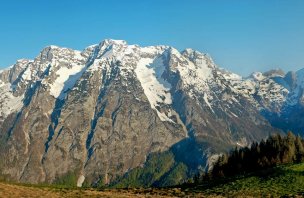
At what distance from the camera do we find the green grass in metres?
67.7

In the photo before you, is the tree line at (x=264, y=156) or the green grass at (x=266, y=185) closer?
the green grass at (x=266, y=185)

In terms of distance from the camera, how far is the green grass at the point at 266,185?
67.7 metres

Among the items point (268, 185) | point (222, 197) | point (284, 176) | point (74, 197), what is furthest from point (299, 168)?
point (74, 197)

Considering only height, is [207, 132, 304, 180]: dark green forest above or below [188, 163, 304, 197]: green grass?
above

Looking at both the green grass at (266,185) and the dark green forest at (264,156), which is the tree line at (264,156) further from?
the green grass at (266,185)

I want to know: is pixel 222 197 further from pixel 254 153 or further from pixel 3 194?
pixel 254 153

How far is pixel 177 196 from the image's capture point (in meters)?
63.6

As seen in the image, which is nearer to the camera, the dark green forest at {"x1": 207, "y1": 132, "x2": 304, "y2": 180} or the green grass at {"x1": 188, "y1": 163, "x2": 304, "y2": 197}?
the green grass at {"x1": 188, "y1": 163, "x2": 304, "y2": 197}

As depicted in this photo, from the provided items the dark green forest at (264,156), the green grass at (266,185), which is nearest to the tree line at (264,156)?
the dark green forest at (264,156)

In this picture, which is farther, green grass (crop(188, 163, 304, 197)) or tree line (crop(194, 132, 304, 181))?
tree line (crop(194, 132, 304, 181))

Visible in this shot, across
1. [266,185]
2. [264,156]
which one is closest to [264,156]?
[264,156]

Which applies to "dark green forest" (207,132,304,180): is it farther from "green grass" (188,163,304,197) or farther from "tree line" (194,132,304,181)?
"green grass" (188,163,304,197)

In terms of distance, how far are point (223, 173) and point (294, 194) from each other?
84620 millimetres

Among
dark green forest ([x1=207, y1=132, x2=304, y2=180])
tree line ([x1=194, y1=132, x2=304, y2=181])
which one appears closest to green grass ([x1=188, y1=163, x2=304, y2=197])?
dark green forest ([x1=207, y1=132, x2=304, y2=180])
